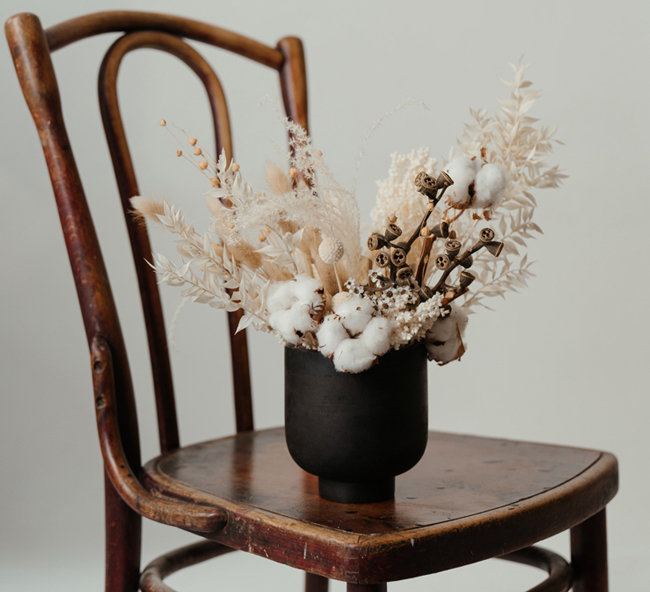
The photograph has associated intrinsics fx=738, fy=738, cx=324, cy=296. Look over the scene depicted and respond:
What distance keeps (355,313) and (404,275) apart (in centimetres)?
5

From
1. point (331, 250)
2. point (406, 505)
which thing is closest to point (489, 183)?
point (331, 250)

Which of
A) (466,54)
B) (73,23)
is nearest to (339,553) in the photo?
(73,23)

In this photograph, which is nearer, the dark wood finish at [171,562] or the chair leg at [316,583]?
the dark wood finish at [171,562]

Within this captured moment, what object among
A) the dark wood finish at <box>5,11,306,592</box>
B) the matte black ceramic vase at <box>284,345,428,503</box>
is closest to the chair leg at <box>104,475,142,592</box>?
the dark wood finish at <box>5,11,306,592</box>

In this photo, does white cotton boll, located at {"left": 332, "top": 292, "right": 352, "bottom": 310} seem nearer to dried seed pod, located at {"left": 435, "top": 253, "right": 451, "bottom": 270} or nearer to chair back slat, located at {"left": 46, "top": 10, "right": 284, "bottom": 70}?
dried seed pod, located at {"left": 435, "top": 253, "right": 451, "bottom": 270}

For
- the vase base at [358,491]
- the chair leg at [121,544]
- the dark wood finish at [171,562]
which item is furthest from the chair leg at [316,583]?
the vase base at [358,491]

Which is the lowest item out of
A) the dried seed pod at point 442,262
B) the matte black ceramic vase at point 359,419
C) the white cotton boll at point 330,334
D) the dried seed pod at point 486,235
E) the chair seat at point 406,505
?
the chair seat at point 406,505

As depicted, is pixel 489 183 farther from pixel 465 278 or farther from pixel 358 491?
pixel 358 491

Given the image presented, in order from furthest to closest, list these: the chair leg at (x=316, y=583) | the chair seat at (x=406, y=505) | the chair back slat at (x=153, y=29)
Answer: the chair leg at (x=316, y=583) → the chair back slat at (x=153, y=29) → the chair seat at (x=406, y=505)

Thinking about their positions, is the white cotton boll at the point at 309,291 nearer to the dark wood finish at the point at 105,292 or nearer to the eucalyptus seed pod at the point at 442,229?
the eucalyptus seed pod at the point at 442,229

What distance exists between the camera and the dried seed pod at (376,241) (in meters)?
0.56

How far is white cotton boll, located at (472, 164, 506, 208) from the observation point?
56 centimetres

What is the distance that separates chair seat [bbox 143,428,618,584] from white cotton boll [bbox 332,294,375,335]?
151 mm

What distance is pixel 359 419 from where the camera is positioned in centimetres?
59
